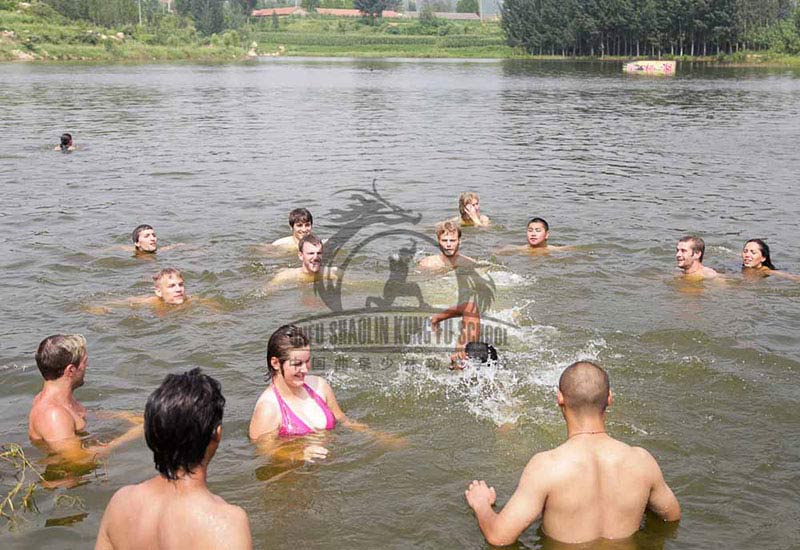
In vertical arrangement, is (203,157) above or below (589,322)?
above

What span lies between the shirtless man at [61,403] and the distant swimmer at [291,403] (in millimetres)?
1410

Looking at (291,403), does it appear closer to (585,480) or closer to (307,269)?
(585,480)

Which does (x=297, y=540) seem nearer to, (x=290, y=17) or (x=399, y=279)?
(x=399, y=279)

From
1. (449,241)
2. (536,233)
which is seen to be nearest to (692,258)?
(536,233)

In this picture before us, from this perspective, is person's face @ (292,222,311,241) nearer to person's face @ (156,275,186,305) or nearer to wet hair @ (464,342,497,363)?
person's face @ (156,275,186,305)

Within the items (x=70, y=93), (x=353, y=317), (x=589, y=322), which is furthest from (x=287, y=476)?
(x=70, y=93)

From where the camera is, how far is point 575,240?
584 inches

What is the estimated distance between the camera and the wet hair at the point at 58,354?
655cm

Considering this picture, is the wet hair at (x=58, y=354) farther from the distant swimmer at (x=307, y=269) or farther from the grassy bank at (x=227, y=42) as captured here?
the grassy bank at (x=227, y=42)

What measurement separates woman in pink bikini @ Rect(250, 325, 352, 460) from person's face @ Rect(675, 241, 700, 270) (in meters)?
6.74

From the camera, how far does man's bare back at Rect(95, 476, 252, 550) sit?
155 inches

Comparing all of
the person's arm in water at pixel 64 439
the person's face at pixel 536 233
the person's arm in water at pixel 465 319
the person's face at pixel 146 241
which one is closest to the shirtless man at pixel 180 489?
the person's arm in water at pixel 64 439

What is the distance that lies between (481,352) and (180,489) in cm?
480

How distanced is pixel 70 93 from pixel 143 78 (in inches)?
706
